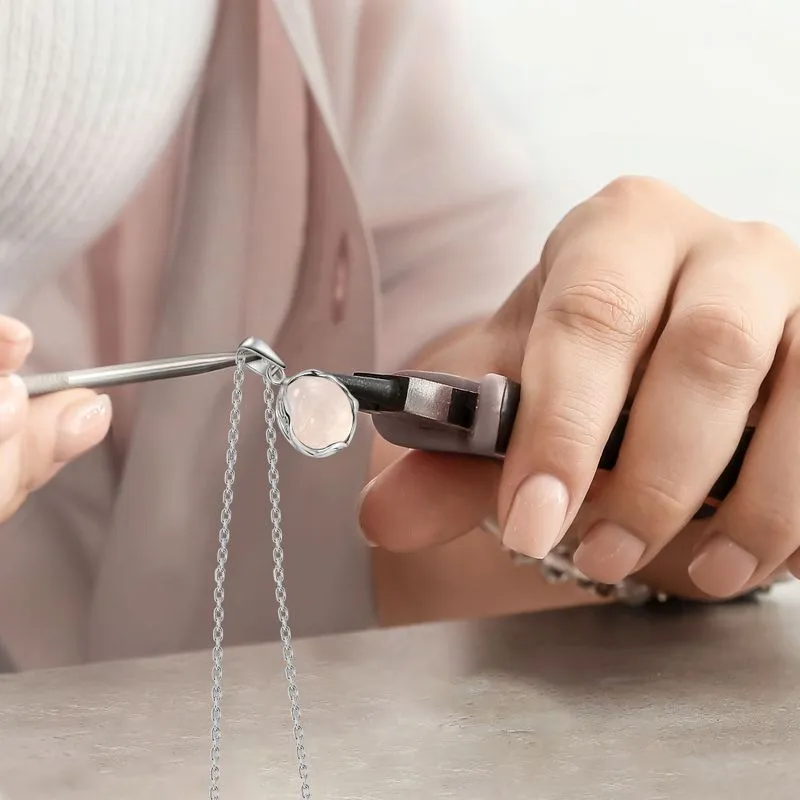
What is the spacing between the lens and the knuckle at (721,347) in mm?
367

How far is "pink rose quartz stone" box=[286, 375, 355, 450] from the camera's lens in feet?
0.97

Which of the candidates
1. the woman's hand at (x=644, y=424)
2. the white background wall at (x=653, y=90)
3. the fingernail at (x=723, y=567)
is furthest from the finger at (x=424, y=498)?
the white background wall at (x=653, y=90)

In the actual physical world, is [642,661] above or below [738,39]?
below

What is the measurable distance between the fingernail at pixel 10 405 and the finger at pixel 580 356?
7.4 inches

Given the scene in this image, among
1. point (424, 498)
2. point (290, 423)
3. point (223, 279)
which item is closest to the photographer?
point (290, 423)

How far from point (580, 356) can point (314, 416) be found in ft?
0.42

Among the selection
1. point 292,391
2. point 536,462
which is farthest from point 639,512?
point 292,391

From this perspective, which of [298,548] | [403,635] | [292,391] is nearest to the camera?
[292,391]

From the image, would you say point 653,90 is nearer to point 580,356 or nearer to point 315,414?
point 580,356

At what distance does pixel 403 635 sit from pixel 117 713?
0.45 feet

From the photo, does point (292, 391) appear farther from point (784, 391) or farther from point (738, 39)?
point (738, 39)

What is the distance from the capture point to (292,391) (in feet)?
0.97

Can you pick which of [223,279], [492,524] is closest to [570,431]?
[492,524]

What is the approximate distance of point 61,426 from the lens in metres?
0.34
